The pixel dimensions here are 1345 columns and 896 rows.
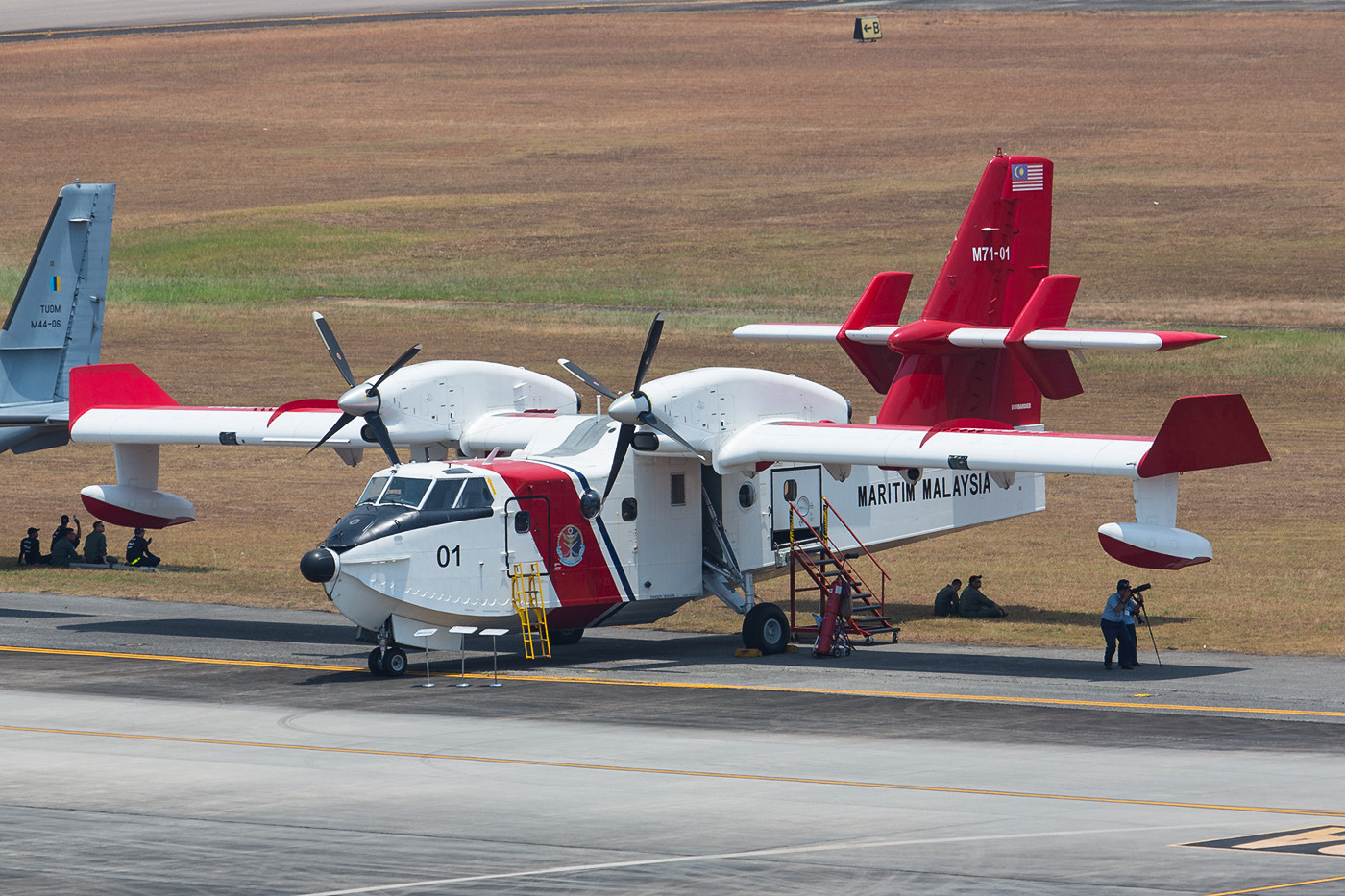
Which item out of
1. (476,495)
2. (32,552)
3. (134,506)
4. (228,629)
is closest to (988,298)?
(476,495)

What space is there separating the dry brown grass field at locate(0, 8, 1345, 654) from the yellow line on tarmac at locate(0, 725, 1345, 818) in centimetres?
1150

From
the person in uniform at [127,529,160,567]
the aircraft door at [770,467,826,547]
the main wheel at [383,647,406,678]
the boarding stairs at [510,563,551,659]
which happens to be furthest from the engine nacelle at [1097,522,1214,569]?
the person in uniform at [127,529,160,567]

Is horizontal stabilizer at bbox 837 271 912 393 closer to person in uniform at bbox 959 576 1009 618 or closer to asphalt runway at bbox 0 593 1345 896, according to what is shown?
person in uniform at bbox 959 576 1009 618

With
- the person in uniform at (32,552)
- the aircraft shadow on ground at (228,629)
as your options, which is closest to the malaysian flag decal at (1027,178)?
the aircraft shadow on ground at (228,629)

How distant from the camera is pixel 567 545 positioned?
28719mm

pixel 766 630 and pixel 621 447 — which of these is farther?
pixel 766 630

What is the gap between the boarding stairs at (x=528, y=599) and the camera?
28141 millimetres

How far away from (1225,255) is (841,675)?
2183 inches

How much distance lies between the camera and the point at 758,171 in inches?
3750

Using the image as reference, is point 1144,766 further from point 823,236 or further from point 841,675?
point 823,236

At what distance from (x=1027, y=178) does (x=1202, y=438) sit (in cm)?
910

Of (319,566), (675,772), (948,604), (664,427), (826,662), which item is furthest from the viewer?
(948,604)

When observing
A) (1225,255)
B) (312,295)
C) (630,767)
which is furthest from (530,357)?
(630,767)

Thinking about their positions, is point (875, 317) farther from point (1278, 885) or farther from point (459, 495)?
point (1278, 885)
